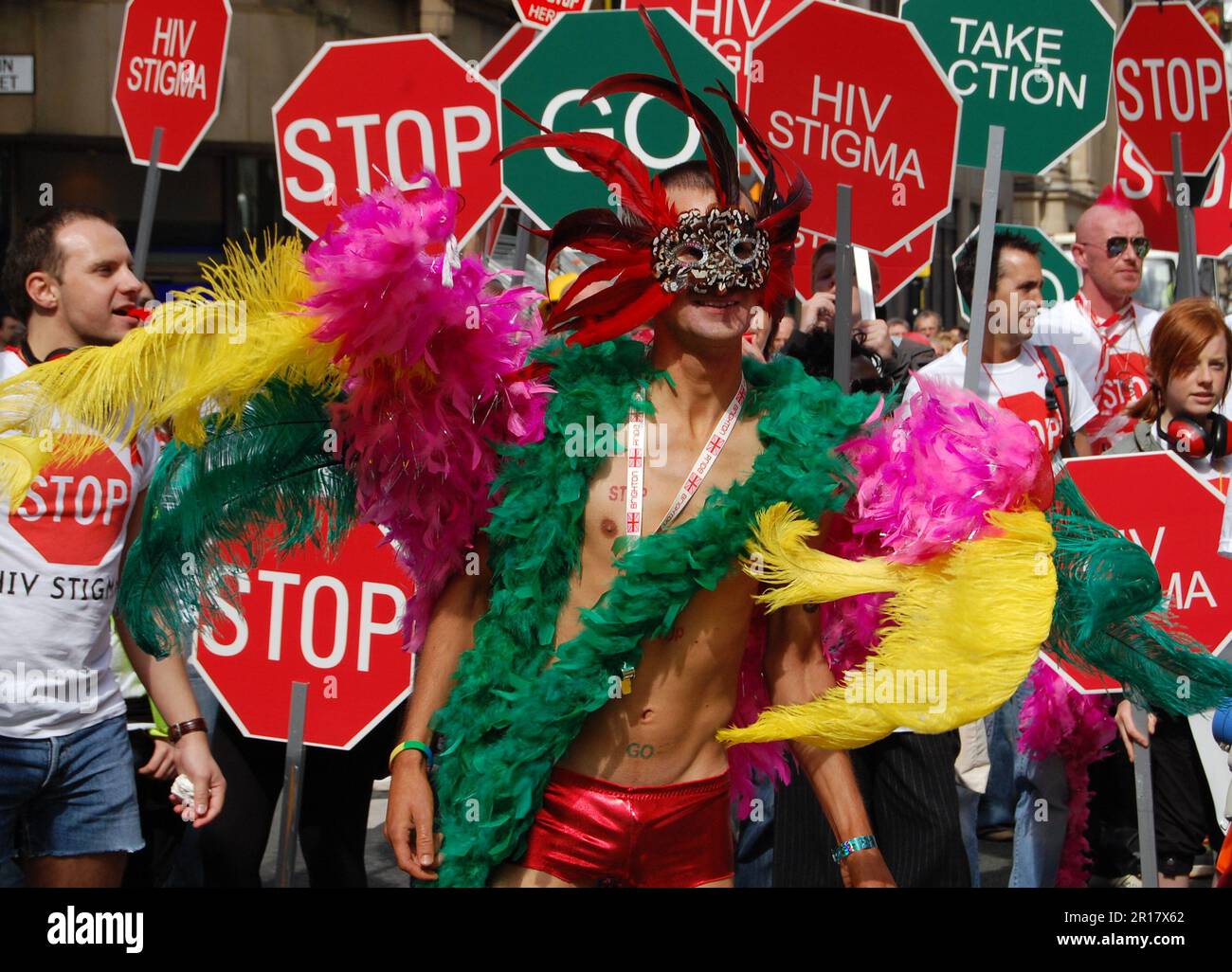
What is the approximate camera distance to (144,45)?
22.6 ft

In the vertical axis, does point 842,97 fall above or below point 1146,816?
above

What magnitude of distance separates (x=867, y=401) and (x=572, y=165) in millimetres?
2309

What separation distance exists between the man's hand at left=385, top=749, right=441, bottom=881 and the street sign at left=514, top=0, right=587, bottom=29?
4029 mm

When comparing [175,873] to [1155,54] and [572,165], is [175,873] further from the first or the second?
[1155,54]

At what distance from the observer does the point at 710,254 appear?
3.24 m

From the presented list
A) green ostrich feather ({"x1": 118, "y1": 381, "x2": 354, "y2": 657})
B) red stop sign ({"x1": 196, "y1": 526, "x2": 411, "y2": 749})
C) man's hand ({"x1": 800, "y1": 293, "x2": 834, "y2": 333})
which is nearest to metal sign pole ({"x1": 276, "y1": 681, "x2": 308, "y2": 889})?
red stop sign ({"x1": 196, "y1": 526, "x2": 411, "y2": 749})

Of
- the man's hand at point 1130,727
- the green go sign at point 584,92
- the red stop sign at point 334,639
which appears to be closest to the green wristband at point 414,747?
the red stop sign at point 334,639

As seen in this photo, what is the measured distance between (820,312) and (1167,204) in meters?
2.39

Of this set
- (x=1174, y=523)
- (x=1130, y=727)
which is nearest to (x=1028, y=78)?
(x=1174, y=523)

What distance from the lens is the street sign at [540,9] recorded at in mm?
6602

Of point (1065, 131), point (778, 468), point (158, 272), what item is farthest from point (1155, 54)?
point (158, 272)

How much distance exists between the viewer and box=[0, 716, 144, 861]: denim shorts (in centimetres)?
393

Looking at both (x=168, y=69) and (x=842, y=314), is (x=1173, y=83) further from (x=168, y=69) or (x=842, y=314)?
(x=168, y=69)

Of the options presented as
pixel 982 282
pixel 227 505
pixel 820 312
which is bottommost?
pixel 227 505
